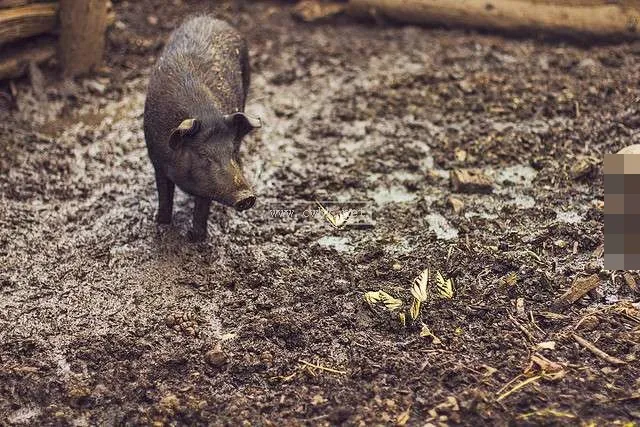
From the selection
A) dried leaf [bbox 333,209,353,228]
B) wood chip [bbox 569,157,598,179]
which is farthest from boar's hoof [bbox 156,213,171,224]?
wood chip [bbox 569,157,598,179]

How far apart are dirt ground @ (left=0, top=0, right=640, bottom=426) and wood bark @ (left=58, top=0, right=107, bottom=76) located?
19cm

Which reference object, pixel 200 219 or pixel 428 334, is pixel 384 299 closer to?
pixel 428 334

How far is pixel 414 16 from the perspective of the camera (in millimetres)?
7488

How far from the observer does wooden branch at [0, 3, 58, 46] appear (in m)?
6.09

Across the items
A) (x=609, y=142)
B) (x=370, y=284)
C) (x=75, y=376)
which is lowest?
(x=75, y=376)

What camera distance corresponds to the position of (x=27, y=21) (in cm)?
626

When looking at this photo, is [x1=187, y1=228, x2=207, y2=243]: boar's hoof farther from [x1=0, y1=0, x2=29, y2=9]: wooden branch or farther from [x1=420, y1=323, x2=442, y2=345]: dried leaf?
[x1=0, y1=0, x2=29, y2=9]: wooden branch

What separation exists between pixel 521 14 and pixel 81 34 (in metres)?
3.82

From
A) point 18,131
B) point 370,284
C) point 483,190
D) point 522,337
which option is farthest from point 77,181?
point 522,337

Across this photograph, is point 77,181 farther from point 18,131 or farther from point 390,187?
point 390,187

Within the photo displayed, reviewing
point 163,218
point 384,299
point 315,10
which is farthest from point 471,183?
point 315,10

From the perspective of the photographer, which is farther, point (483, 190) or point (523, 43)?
point (523, 43)

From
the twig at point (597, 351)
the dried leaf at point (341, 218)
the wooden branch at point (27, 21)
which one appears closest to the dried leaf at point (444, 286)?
the twig at point (597, 351)

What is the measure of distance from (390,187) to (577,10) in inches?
115
